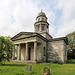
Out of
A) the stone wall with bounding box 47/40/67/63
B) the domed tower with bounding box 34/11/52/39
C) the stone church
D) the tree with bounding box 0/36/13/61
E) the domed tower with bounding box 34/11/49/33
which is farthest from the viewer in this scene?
the domed tower with bounding box 34/11/49/33

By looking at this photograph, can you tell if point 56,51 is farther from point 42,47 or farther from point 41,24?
point 41,24

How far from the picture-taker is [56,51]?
739 inches

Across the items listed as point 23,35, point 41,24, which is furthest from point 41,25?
point 23,35

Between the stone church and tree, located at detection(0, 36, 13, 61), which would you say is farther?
the stone church

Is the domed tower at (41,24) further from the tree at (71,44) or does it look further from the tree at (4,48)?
the tree at (71,44)

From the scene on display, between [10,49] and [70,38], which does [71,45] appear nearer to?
[70,38]

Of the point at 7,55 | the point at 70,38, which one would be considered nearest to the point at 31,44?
the point at 7,55

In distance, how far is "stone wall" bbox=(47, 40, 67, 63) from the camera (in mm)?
17938

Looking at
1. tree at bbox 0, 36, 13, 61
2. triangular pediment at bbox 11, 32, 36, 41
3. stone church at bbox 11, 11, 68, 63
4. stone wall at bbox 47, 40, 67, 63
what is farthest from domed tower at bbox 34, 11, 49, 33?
tree at bbox 0, 36, 13, 61

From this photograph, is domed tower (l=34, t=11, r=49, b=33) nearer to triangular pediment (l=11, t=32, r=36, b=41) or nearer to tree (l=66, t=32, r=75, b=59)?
triangular pediment (l=11, t=32, r=36, b=41)

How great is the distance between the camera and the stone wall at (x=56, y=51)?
1794cm

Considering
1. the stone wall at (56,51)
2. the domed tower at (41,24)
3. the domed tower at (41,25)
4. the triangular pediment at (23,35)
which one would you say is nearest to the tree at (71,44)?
the domed tower at (41,25)

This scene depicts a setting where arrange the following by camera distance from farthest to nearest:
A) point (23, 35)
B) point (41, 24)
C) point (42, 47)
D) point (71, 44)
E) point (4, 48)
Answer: point (71, 44)
point (41, 24)
point (23, 35)
point (42, 47)
point (4, 48)

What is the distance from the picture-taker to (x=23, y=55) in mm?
20406
